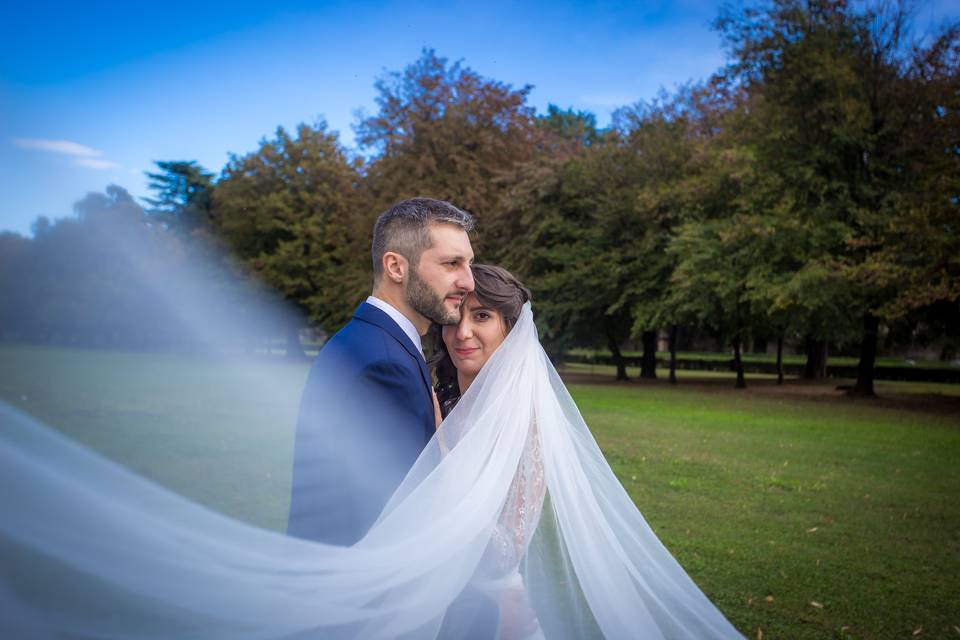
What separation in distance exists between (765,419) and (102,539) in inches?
741

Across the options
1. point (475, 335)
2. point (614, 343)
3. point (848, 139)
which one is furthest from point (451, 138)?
point (475, 335)

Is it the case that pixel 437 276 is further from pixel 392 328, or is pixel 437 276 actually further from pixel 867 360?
pixel 867 360

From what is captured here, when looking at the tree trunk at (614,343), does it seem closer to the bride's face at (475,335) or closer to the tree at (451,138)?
the tree at (451,138)

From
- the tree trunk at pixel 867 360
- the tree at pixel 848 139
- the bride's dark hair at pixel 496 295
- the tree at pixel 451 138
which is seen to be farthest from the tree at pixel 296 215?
the bride's dark hair at pixel 496 295

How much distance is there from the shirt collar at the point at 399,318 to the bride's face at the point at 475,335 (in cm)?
84

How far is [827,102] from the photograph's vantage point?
2214cm

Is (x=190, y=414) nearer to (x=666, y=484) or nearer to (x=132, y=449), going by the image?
(x=132, y=449)

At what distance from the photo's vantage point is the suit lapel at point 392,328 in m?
2.78

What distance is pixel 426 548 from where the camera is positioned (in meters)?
2.50

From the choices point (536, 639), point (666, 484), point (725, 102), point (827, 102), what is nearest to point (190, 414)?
point (666, 484)

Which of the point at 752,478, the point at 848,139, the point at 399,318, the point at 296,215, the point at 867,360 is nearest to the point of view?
the point at 399,318

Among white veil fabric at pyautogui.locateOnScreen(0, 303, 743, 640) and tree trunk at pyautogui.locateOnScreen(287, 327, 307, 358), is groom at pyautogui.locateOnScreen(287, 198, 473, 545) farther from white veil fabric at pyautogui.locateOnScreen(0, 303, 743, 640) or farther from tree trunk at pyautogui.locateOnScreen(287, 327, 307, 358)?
tree trunk at pyautogui.locateOnScreen(287, 327, 307, 358)

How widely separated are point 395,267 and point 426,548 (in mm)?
1190

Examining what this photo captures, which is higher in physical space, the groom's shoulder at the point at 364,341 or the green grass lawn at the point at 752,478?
the groom's shoulder at the point at 364,341
